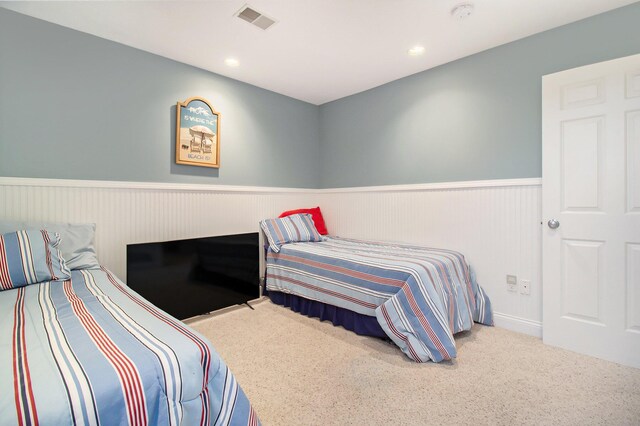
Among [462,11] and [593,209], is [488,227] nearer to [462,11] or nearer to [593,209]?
[593,209]

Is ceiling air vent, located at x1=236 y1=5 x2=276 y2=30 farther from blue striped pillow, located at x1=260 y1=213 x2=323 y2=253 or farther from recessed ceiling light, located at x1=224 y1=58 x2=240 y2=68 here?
blue striped pillow, located at x1=260 y1=213 x2=323 y2=253

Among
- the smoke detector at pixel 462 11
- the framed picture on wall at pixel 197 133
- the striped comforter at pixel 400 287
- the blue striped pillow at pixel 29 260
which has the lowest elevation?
the striped comforter at pixel 400 287

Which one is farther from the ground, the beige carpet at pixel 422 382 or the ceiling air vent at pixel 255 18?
the ceiling air vent at pixel 255 18

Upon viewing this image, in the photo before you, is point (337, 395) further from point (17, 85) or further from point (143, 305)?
point (17, 85)

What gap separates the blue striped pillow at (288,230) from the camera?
3.25 metres

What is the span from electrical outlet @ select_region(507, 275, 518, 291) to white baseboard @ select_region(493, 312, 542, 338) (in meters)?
0.24

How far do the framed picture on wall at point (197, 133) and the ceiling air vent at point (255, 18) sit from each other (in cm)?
103

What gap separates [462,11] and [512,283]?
2152 mm

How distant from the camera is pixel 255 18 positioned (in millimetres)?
2186

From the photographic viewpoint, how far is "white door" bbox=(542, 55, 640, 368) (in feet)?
6.46

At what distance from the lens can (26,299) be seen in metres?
1.42

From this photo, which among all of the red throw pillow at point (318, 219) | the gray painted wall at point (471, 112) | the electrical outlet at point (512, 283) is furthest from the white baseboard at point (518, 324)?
the red throw pillow at point (318, 219)

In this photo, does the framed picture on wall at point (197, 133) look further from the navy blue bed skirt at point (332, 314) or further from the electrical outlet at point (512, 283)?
the electrical outlet at point (512, 283)

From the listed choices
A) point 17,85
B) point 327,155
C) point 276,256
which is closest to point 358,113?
point 327,155
